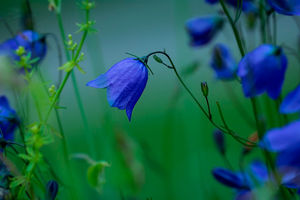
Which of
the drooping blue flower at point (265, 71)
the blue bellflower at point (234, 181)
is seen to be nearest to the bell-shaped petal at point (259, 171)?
the blue bellflower at point (234, 181)

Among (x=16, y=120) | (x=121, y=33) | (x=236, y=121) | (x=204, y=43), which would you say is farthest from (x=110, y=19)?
(x=16, y=120)

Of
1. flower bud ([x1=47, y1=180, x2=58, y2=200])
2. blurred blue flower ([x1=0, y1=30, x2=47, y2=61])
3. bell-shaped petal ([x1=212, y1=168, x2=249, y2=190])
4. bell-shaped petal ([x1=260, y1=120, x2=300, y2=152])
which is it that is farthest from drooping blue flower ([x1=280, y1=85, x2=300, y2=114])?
blurred blue flower ([x1=0, y1=30, x2=47, y2=61])

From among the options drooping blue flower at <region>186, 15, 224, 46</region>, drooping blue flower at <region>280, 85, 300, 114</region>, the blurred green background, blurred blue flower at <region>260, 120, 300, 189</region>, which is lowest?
the blurred green background

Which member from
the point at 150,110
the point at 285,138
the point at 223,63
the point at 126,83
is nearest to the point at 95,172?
the point at 126,83

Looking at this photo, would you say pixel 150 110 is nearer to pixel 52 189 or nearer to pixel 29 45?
pixel 29 45

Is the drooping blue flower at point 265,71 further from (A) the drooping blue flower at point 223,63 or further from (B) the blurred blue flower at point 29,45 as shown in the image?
(B) the blurred blue flower at point 29,45

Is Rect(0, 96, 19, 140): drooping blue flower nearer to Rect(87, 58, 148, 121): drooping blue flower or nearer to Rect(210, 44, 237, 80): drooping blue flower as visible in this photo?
Rect(87, 58, 148, 121): drooping blue flower
